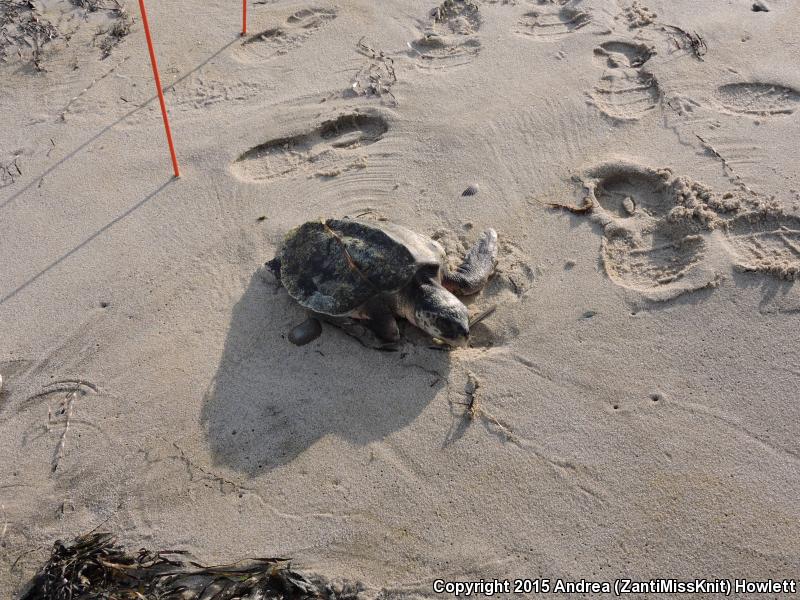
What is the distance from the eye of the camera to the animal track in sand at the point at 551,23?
549cm

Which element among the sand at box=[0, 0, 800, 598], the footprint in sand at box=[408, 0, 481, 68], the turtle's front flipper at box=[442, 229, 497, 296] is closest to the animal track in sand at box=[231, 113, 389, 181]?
the sand at box=[0, 0, 800, 598]

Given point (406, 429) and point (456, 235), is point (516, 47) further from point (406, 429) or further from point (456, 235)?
point (406, 429)

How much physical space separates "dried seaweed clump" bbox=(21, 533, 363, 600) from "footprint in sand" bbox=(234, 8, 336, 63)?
4.36 meters

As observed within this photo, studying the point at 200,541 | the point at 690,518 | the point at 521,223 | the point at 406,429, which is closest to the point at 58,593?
the point at 200,541

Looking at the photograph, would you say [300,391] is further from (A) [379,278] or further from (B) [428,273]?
(B) [428,273]

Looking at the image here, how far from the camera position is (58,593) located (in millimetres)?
2715

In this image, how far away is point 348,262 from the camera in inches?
137

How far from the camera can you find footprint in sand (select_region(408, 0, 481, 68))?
5359 millimetres

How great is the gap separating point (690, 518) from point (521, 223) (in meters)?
2.11

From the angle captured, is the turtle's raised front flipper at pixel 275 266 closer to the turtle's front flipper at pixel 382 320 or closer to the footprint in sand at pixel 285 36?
the turtle's front flipper at pixel 382 320

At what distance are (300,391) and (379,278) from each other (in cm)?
78

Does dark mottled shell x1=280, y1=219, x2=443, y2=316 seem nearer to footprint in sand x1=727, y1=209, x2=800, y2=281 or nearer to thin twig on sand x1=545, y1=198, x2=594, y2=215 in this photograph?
thin twig on sand x1=545, y1=198, x2=594, y2=215

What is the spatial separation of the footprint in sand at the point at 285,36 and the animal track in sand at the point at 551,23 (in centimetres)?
187

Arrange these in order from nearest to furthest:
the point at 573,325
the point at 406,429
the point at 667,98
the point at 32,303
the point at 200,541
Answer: the point at 200,541 < the point at 406,429 < the point at 573,325 < the point at 32,303 < the point at 667,98
